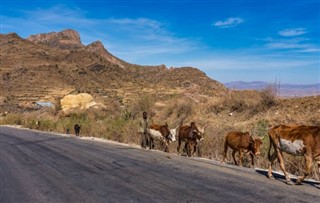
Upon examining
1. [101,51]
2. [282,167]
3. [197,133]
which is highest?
[101,51]

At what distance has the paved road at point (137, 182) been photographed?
9570mm

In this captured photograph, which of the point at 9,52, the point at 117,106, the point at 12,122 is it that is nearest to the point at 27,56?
the point at 9,52

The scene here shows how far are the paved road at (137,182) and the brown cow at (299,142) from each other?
0.72m

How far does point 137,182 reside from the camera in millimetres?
11625

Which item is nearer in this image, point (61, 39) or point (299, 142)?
point (299, 142)

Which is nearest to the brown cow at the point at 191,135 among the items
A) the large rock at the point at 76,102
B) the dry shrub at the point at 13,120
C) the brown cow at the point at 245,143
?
the brown cow at the point at 245,143

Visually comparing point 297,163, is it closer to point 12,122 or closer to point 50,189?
point 50,189

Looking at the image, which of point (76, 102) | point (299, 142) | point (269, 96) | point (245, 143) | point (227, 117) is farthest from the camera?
point (76, 102)

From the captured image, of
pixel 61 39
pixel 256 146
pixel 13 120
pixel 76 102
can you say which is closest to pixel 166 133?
pixel 256 146

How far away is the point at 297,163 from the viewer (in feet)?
43.0

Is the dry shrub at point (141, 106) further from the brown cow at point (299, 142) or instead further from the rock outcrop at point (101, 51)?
the rock outcrop at point (101, 51)

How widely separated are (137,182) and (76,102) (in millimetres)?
41809

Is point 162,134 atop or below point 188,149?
atop

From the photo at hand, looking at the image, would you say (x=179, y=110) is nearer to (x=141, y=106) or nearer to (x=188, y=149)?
(x=141, y=106)
